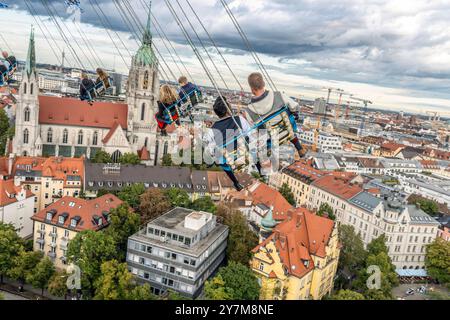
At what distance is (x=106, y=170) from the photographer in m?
40.8

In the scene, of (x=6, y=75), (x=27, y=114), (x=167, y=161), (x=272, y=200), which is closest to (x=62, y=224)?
(x=6, y=75)

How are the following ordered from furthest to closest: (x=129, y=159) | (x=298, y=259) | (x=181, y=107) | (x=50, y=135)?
(x=50, y=135) → (x=129, y=159) → (x=298, y=259) → (x=181, y=107)

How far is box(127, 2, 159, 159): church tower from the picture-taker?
4916 cm

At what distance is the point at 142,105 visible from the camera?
53250 mm

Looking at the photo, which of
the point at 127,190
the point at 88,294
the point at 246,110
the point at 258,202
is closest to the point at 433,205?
the point at 258,202

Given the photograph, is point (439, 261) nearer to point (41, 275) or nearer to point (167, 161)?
point (41, 275)

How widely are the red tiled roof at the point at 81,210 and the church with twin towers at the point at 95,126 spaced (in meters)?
21.0

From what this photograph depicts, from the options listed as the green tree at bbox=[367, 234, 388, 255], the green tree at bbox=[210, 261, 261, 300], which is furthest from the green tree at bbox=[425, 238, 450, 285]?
the green tree at bbox=[210, 261, 261, 300]

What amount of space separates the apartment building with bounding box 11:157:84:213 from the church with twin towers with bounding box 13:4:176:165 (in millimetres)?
12717

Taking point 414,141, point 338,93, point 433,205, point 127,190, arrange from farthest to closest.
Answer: point 338,93 → point 414,141 → point 433,205 → point 127,190

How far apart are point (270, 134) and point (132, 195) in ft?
86.9

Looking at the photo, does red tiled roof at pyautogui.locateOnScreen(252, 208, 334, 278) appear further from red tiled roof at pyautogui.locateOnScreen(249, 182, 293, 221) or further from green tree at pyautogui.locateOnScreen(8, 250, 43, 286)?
green tree at pyautogui.locateOnScreen(8, 250, 43, 286)

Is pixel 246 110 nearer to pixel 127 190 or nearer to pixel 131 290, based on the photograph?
pixel 131 290
